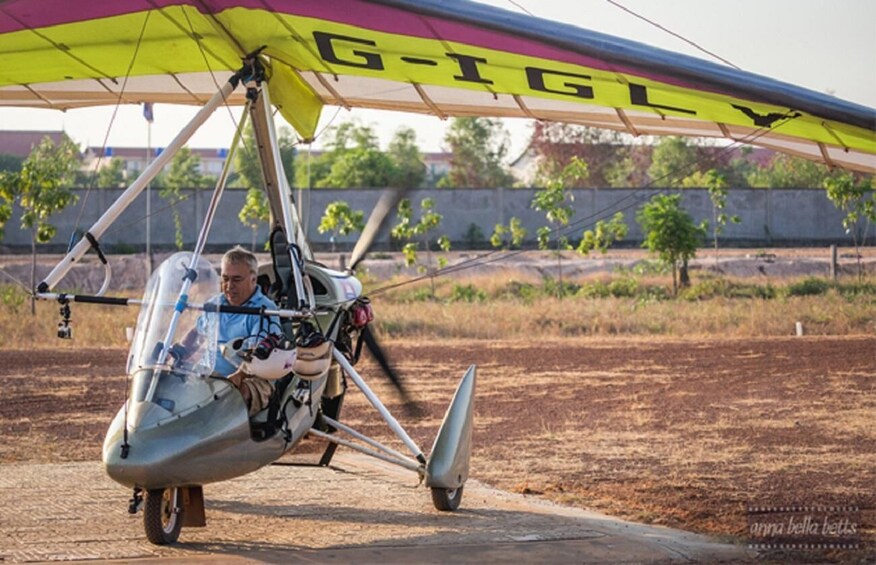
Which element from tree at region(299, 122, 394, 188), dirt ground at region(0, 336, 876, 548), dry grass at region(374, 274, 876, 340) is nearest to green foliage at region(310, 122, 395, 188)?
tree at region(299, 122, 394, 188)

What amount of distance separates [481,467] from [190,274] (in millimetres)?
4830

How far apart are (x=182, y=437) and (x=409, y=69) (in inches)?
169

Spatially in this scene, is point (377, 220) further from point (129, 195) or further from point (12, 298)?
point (12, 298)

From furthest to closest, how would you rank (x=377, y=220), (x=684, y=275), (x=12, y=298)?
(x=684, y=275) → (x=12, y=298) → (x=377, y=220)

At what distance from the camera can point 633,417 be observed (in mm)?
16188

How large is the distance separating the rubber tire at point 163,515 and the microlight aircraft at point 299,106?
0.01 metres

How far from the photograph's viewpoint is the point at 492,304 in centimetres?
3500

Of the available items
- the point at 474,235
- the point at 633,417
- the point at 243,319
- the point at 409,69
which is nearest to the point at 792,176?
the point at 474,235

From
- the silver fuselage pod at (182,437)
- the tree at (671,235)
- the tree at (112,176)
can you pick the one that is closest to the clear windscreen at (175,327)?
the silver fuselage pod at (182,437)

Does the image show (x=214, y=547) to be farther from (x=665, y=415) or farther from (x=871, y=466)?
(x=665, y=415)

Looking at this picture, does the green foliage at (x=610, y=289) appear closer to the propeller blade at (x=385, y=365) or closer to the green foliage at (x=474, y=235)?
the green foliage at (x=474, y=235)

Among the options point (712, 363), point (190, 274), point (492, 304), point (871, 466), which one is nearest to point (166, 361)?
point (190, 274)

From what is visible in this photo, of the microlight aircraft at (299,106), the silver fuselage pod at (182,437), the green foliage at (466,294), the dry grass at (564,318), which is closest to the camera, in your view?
the silver fuselage pod at (182,437)

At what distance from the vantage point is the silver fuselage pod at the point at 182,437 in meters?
8.05
